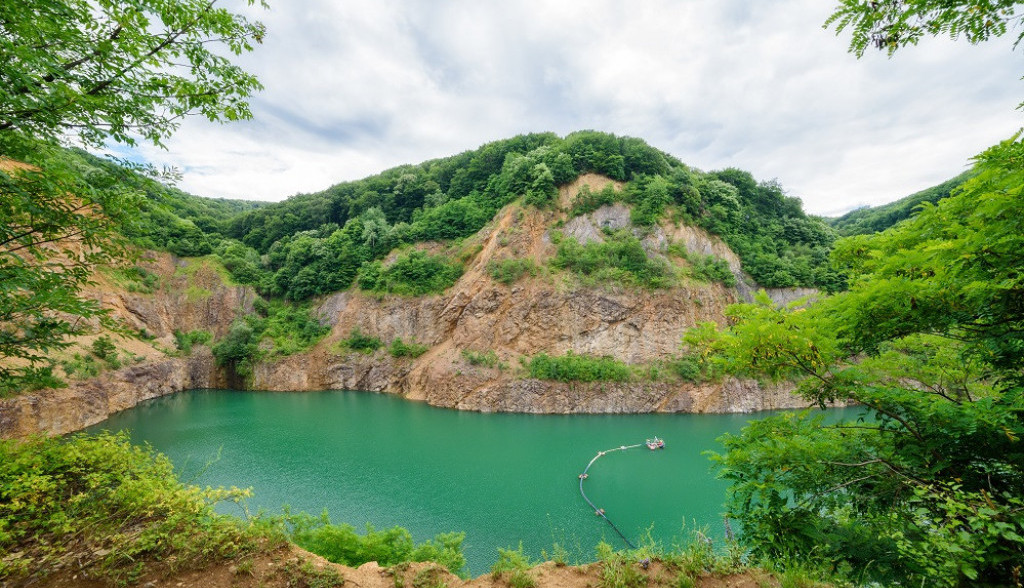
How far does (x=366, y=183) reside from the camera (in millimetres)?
44000

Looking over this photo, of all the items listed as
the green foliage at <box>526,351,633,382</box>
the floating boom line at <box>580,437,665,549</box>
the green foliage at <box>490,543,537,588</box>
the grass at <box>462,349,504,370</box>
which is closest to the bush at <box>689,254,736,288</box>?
the green foliage at <box>526,351,633,382</box>

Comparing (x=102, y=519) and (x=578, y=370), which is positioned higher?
(x=102, y=519)

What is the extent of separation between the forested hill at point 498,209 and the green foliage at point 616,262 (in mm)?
3155

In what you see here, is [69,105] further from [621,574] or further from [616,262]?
[616,262]

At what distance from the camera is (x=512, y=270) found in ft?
98.2

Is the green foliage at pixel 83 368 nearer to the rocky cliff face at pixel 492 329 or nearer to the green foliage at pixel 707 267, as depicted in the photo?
the rocky cliff face at pixel 492 329

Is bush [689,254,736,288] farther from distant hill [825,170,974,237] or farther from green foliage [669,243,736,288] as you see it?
distant hill [825,170,974,237]

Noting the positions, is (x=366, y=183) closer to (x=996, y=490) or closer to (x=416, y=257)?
(x=416, y=257)

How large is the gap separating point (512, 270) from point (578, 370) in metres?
9.11

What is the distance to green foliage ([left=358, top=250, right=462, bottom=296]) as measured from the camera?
32344mm

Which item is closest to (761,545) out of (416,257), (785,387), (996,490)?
(996,490)

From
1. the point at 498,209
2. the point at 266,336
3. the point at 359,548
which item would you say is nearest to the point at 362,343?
the point at 266,336

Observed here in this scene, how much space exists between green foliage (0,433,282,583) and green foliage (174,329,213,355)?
32126 mm

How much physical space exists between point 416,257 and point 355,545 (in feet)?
93.0
